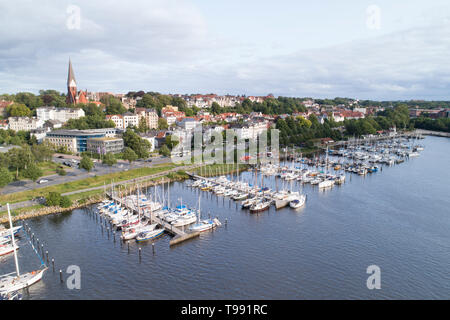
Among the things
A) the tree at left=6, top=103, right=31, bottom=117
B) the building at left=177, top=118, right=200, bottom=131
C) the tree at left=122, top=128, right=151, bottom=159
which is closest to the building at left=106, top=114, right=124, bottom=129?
the building at left=177, top=118, right=200, bottom=131

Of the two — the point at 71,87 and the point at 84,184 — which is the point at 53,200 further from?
the point at 71,87

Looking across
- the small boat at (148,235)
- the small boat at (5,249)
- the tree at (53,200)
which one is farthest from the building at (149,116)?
the small boat at (5,249)

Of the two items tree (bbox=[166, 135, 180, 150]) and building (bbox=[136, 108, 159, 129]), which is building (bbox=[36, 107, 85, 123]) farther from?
tree (bbox=[166, 135, 180, 150])

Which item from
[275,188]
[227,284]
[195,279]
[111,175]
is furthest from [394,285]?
[111,175]

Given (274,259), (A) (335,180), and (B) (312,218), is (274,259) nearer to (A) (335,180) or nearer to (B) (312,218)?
(B) (312,218)
